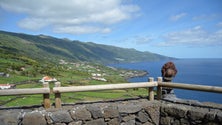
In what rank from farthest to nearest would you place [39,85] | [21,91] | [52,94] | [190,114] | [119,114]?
[39,85] → [52,94] → [119,114] → [190,114] → [21,91]

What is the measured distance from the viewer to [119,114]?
5258mm

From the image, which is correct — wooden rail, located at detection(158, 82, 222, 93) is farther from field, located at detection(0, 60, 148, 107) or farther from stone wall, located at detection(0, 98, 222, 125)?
field, located at detection(0, 60, 148, 107)

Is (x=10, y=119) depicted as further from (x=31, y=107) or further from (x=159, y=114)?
(x=159, y=114)

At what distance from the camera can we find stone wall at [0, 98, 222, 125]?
458 centimetres

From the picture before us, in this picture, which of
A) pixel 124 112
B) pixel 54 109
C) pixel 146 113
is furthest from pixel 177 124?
pixel 54 109

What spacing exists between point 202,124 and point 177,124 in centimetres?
65

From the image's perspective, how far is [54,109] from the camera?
15.9ft

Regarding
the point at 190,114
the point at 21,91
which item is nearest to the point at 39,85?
the point at 21,91

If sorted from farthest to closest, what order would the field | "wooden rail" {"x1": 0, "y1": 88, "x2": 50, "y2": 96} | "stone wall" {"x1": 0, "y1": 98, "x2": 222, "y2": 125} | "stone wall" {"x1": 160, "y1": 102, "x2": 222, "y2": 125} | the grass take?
1. the grass
2. the field
3. "stone wall" {"x1": 160, "y1": 102, "x2": 222, "y2": 125}
4. "stone wall" {"x1": 0, "y1": 98, "x2": 222, "y2": 125}
5. "wooden rail" {"x1": 0, "y1": 88, "x2": 50, "y2": 96}

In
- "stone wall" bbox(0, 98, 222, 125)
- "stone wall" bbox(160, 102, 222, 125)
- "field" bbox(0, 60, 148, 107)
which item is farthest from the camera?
"field" bbox(0, 60, 148, 107)

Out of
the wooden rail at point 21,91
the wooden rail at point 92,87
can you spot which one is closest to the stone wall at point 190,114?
the wooden rail at point 92,87

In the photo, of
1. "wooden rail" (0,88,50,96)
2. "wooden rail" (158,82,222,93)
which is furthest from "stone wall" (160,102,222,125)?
"wooden rail" (0,88,50,96)

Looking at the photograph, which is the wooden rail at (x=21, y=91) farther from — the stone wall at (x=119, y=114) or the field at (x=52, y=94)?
the stone wall at (x=119, y=114)

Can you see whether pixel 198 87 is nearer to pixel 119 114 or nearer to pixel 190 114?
pixel 190 114
